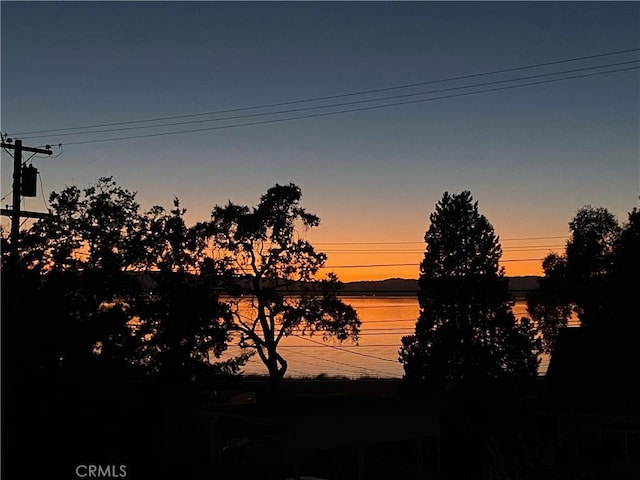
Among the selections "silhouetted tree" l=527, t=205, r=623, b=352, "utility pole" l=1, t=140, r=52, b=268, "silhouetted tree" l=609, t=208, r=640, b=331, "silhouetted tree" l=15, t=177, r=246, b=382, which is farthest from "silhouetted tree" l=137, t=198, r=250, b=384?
"silhouetted tree" l=527, t=205, r=623, b=352

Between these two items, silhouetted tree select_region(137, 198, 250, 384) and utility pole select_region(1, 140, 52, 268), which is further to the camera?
silhouetted tree select_region(137, 198, 250, 384)

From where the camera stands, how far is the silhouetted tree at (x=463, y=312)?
34688 mm

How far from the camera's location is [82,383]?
51.3ft

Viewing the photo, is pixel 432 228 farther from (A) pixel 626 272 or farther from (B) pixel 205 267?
(B) pixel 205 267

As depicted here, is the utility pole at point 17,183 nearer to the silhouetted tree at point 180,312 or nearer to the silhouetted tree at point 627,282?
the silhouetted tree at point 180,312

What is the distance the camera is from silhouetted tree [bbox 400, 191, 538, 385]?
34688 millimetres

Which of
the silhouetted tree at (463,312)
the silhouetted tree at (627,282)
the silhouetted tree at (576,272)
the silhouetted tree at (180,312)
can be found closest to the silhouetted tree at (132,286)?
the silhouetted tree at (180,312)

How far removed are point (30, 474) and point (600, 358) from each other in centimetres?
1440

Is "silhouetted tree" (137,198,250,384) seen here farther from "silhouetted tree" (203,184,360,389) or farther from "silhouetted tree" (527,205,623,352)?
"silhouetted tree" (527,205,623,352)

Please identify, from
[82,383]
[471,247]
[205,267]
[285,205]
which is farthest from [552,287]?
[82,383]
